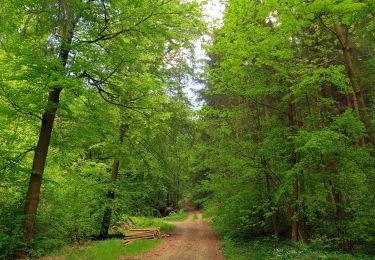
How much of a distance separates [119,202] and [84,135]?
21.3ft

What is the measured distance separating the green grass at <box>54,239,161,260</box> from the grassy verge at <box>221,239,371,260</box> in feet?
12.5

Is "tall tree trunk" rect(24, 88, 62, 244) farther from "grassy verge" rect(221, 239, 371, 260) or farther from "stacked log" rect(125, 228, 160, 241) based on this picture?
"stacked log" rect(125, 228, 160, 241)

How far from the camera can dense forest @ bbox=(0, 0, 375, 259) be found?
822 cm

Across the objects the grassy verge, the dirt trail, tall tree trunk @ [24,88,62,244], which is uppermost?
tall tree trunk @ [24,88,62,244]

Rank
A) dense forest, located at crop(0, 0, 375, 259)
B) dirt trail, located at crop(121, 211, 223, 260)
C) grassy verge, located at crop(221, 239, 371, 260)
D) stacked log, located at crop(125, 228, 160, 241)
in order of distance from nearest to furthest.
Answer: dense forest, located at crop(0, 0, 375, 259)
grassy verge, located at crop(221, 239, 371, 260)
dirt trail, located at crop(121, 211, 223, 260)
stacked log, located at crop(125, 228, 160, 241)

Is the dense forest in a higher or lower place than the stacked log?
higher

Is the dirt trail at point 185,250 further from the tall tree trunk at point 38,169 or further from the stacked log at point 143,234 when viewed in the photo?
the tall tree trunk at point 38,169

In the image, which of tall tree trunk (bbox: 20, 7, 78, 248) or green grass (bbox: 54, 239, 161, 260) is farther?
green grass (bbox: 54, 239, 161, 260)

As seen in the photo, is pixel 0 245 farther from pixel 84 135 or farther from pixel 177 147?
pixel 177 147

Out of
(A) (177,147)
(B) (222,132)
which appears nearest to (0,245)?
(B) (222,132)

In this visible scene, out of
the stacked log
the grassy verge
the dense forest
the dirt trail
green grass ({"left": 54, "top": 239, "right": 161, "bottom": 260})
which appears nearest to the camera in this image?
the dense forest

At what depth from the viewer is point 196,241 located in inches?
659

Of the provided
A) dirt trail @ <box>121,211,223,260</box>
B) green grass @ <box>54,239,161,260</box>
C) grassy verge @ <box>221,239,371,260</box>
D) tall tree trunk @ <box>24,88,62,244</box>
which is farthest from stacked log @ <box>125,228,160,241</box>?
tall tree trunk @ <box>24,88,62,244</box>

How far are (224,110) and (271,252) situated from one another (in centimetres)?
592
